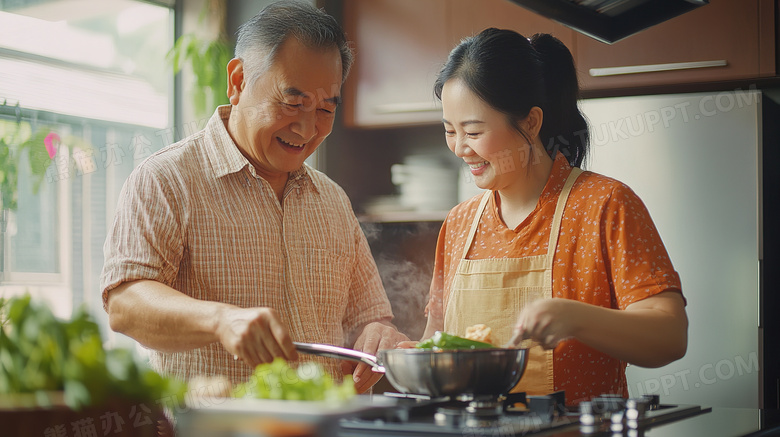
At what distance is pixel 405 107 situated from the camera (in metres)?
3.16

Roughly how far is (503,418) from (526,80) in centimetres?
87

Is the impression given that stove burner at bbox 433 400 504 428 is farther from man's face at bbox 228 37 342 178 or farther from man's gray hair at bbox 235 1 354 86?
man's gray hair at bbox 235 1 354 86

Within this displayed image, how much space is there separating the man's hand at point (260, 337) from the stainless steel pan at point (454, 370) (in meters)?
0.14

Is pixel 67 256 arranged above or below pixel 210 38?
below

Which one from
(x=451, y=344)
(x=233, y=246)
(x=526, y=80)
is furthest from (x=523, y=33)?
(x=451, y=344)

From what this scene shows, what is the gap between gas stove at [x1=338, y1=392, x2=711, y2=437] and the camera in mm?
880

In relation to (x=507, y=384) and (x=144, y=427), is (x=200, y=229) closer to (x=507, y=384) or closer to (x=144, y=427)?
(x=507, y=384)

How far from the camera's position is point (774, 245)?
257cm

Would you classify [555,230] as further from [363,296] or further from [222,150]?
[222,150]

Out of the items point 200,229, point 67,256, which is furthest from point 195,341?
point 67,256

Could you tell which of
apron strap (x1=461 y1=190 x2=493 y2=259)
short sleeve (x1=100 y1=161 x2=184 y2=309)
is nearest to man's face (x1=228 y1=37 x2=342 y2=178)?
short sleeve (x1=100 y1=161 x2=184 y2=309)

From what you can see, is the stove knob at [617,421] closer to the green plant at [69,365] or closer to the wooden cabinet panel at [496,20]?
the green plant at [69,365]

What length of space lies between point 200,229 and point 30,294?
2.56 feet

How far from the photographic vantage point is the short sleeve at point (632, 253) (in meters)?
1.38
